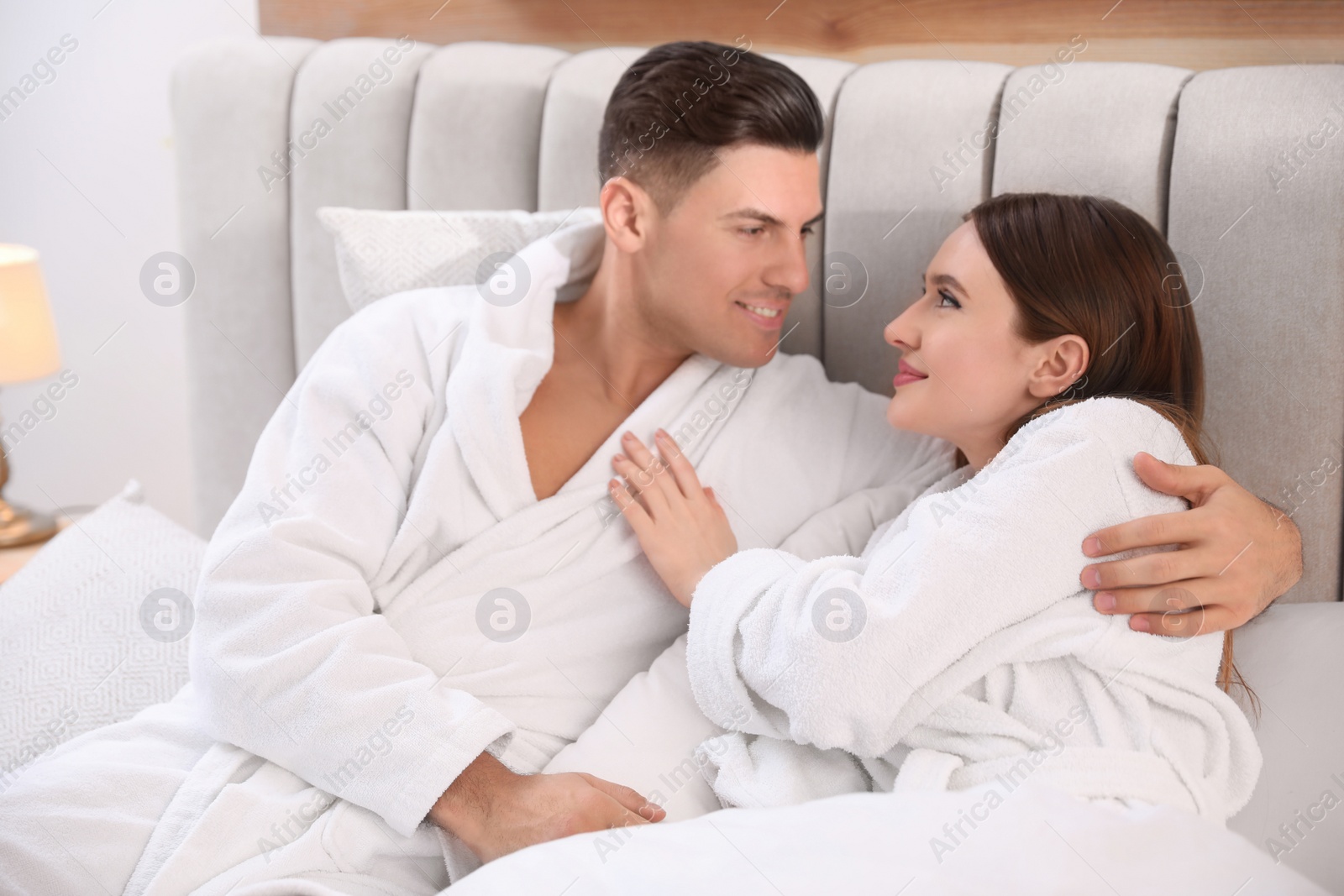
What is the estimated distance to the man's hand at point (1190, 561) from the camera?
99 cm

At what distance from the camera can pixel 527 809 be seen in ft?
3.64

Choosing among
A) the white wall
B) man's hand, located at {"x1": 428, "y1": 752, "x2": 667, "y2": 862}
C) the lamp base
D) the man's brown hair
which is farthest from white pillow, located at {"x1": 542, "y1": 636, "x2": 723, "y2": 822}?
the white wall

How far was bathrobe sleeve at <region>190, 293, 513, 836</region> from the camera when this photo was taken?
1.13 meters

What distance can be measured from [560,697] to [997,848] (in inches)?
24.0

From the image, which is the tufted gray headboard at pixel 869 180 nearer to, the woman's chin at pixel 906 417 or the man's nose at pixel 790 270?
the man's nose at pixel 790 270

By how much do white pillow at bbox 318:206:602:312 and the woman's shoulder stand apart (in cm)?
82

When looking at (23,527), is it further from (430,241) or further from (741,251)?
(741,251)

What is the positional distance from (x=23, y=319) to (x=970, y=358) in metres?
1.85

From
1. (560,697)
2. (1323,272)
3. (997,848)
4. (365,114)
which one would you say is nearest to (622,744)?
(560,697)

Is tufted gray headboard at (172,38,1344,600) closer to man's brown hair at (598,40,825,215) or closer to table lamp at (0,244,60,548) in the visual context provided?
man's brown hair at (598,40,825,215)

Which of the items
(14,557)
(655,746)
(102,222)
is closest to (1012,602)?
(655,746)

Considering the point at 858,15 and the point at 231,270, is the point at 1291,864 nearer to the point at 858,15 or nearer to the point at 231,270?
the point at 858,15

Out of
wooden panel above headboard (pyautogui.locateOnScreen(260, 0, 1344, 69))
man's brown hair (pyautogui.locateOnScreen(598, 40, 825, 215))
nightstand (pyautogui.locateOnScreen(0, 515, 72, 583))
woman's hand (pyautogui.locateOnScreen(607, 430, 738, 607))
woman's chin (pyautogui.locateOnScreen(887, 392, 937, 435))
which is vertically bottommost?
nightstand (pyautogui.locateOnScreen(0, 515, 72, 583))

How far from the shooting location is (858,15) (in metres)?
1.65
